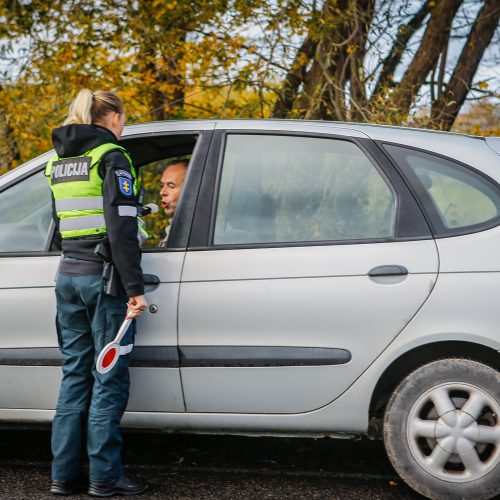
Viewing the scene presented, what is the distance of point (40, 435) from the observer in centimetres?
473

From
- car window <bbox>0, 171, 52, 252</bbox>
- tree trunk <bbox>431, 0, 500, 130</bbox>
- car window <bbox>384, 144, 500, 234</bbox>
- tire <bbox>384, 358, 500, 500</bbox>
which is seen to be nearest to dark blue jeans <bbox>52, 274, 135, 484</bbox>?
car window <bbox>0, 171, 52, 252</bbox>

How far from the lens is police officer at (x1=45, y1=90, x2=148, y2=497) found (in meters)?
3.50

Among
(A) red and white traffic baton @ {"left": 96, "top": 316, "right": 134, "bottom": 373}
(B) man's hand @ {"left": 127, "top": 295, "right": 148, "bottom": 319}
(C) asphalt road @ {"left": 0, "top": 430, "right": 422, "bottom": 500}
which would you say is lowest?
(C) asphalt road @ {"left": 0, "top": 430, "right": 422, "bottom": 500}

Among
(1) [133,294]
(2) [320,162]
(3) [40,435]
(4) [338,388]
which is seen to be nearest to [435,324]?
(4) [338,388]

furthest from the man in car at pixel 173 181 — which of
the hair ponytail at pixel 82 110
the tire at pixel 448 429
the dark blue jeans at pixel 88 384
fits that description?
the tire at pixel 448 429

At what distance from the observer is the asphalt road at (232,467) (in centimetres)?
378

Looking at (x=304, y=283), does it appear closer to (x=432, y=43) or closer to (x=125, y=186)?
(x=125, y=186)

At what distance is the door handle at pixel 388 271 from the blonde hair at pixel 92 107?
128 centimetres

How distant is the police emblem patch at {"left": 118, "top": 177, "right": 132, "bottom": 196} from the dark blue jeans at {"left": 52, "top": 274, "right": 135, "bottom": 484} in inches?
15.0

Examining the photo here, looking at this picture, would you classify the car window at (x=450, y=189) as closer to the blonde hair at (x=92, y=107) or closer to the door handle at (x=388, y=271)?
the door handle at (x=388, y=271)

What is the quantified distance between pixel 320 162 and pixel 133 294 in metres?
1.02

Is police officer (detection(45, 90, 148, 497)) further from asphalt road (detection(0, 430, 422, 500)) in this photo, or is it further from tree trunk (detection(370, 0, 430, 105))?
tree trunk (detection(370, 0, 430, 105))

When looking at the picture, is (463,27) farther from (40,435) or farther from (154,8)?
(40,435)

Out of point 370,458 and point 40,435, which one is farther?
point 40,435
